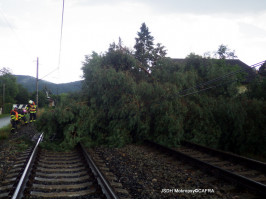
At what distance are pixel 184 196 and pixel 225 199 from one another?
0.72 m

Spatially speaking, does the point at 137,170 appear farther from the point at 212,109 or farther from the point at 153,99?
the point at 212,109

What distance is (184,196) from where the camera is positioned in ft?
13.1

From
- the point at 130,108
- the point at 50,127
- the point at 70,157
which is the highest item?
the point at 130,108

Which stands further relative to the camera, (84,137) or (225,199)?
(84,137)

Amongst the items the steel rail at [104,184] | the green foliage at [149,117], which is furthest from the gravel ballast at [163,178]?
the green foliage at [149,117]

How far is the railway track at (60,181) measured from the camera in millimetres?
3803

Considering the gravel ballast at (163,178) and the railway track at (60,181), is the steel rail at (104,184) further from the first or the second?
the gravel ballast at (163,178)

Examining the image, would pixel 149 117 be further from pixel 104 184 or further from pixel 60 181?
pixel 104 184

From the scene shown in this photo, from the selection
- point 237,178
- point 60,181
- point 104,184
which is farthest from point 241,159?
point 60,181

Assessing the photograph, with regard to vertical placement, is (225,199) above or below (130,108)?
below

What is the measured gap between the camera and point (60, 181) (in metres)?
4.50

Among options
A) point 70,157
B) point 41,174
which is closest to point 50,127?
point 70,157

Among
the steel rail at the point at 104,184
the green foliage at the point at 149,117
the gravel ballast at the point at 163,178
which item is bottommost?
the gravel ballast at the point at 163,178

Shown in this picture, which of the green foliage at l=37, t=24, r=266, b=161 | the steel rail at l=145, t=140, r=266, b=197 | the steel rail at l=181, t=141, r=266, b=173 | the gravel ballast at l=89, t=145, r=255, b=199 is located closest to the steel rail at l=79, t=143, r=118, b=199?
the gravel ballast at l=89, t=145, r=255, b=199
